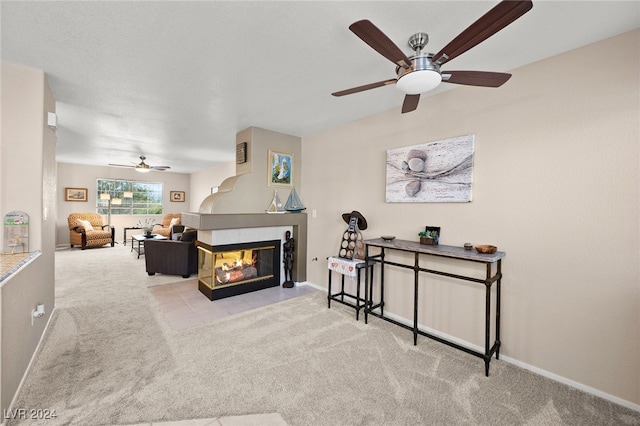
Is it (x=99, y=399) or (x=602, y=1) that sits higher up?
(x=602, y=1)

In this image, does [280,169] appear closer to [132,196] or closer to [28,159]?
[28,159]

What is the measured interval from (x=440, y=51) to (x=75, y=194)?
10.3 meters

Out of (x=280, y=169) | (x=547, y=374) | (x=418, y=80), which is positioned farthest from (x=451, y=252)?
(x=280, y=169)

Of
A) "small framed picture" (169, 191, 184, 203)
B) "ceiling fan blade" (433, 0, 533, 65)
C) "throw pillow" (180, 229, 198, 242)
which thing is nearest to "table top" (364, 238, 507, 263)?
"ceiling fan blade" (433, 0, 533, 65)

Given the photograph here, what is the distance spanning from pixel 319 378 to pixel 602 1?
121 inches

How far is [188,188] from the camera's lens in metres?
9.83

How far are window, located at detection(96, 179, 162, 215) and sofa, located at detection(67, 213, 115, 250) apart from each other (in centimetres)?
67

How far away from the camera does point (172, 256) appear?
15.5 feet

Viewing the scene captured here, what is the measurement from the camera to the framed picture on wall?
4.15 meters

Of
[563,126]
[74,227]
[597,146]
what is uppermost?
[563,126]

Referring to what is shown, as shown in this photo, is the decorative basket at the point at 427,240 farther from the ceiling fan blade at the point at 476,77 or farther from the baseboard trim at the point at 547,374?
the ceiling fan blade at the point at 476,77

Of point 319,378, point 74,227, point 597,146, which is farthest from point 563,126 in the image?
point 74,227

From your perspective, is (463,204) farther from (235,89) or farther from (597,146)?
(235,89)

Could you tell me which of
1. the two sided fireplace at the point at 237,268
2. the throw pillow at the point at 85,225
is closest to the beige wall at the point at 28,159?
the two sided fireplace at the point at 237,268
